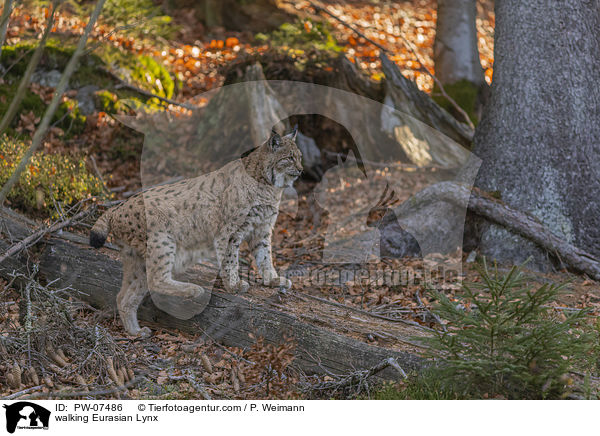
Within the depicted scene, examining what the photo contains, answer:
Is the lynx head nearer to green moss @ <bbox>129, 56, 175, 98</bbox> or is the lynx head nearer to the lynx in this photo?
the lynx

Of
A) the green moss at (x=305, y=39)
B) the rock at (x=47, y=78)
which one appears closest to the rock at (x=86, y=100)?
the rock at (x=47, y=78)

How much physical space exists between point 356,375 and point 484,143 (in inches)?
198

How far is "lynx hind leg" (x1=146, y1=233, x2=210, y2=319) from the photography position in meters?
6.11

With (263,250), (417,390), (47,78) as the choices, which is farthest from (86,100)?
(417,390)

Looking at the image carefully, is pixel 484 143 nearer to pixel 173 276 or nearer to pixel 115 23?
pixel 173 276

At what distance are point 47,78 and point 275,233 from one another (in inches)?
203

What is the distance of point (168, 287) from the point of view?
620 cm

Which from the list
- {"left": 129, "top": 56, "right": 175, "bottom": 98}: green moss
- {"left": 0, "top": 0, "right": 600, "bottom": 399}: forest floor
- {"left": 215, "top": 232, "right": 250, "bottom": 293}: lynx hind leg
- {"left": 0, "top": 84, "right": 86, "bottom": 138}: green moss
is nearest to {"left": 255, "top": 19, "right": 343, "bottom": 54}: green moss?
{"left": 0, "top": 0, "right": 600, "bottom": 399}: forest floor

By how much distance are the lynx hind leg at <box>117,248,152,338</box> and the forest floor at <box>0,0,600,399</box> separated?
5.9 inches

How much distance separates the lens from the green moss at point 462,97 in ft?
37.4

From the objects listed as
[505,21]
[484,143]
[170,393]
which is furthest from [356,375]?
[505,21]

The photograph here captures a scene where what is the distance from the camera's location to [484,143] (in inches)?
348
